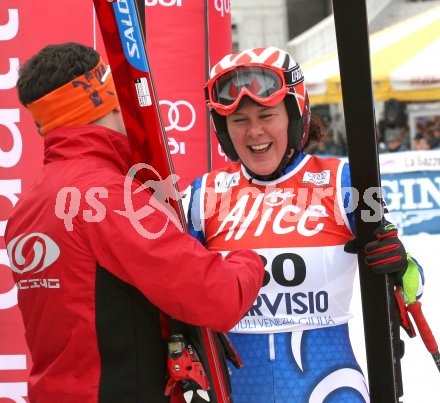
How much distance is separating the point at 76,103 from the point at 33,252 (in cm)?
36

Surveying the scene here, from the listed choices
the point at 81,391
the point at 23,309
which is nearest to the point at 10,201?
the point at 23,309

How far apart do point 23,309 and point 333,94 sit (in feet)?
35.4

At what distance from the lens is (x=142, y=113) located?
2084mm

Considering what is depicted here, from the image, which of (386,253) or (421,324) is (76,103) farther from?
(421,324)

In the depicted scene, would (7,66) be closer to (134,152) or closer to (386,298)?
(134,152)

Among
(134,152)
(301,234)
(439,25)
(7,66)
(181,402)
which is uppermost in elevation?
(439,25)

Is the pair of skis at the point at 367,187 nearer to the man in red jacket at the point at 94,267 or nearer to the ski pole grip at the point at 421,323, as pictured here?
the ski pole grip at the point at 421,323

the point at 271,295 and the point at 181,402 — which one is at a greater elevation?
the point at 271,295

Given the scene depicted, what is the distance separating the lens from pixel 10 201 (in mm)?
3232

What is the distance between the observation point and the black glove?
7.34ft


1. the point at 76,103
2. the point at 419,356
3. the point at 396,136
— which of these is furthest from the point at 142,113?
the point at 396,136

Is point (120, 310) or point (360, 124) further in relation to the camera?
point (360, 124)

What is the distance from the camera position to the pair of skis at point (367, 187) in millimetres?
2051

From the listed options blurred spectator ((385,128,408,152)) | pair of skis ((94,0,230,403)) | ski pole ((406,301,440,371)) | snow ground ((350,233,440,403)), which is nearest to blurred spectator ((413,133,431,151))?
blurred spectator ((385,128,408,152))
